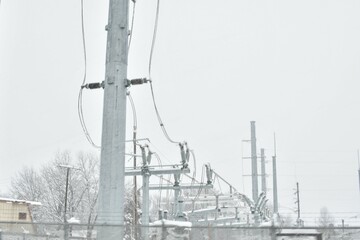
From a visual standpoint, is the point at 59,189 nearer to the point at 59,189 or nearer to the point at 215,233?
the point at 59,189

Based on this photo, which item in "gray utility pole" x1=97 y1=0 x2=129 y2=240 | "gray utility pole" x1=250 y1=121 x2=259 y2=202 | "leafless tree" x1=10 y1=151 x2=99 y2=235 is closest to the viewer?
"gray utility pole" x1=97 y1=0 x2=129 y2=240

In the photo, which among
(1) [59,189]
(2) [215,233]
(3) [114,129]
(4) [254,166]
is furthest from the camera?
(1) [59,189]

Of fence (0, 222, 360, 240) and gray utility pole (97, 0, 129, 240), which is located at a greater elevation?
gray utility pole (97, 0, 129, 240)

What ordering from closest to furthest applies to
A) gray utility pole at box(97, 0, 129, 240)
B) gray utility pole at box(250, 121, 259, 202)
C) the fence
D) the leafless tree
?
1. the fence
2. gray utility pole at box(97, 0, 129, 240)
3. gray utility pole at box(250, 121, 259, 202)
4. the leafless tree

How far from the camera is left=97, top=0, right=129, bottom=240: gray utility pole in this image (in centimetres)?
923

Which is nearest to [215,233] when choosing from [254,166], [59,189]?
[254,166]

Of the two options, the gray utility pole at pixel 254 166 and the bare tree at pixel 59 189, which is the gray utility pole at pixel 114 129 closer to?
the gray utility pole at pixel 254 166

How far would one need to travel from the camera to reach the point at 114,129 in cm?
943

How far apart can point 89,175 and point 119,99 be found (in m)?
51.4

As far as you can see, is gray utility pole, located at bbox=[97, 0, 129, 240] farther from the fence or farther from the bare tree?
the bare tree

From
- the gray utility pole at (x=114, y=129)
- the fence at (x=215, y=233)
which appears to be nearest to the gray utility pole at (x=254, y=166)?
the fence at (x=215, y=233)

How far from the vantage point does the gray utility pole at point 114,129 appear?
9.23 meters

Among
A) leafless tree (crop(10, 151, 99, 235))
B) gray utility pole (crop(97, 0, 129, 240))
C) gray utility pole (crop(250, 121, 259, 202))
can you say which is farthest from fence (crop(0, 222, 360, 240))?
leafless tree (crop(10, 151, 99, 235))

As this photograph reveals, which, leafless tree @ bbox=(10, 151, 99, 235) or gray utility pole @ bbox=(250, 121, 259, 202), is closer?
gray utility pole @ bbox=(250, 121, 259, 202)
